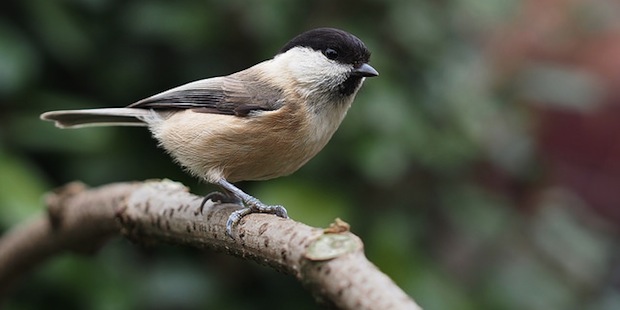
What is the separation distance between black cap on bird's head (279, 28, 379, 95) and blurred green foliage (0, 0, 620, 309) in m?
0.53

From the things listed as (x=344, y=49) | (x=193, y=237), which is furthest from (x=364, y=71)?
(x=193, y=237)

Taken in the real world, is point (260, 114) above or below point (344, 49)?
below

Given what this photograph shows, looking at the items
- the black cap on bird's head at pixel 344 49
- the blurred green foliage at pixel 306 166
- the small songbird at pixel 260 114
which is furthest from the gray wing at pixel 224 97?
the blurred green foliage at pixel 306 166

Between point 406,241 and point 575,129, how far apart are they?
236 cm

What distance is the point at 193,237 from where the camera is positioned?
5.42ft

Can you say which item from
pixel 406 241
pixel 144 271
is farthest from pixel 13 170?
pixel 406 241

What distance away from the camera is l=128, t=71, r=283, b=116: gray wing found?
78.1 inches

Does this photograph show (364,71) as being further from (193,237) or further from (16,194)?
(16,194)

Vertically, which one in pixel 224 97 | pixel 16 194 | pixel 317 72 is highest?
pixel 317 72

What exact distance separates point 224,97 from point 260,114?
0.16 meters

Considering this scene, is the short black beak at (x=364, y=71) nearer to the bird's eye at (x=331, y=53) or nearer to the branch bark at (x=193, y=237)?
the bird's eye at (x=331, y=53)

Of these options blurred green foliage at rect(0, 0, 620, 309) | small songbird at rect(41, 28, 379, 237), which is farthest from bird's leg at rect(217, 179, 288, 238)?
blurred green foliage at rect(0, 0, 620, 309)

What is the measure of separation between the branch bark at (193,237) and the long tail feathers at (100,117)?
0.17 meters

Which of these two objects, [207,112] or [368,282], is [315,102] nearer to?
[207,112]
